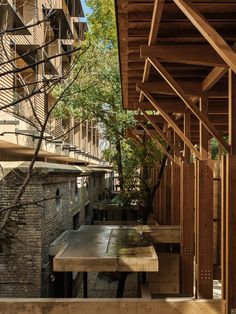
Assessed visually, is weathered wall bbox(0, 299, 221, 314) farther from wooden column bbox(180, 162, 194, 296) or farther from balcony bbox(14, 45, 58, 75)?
wooden column bbox(180, 162, 194, 296)

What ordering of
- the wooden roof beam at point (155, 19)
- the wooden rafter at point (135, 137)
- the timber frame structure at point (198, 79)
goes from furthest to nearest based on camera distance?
1. the wooden rafter at point (135, 137)
2. the timber frame structure at point (198, 79)
3. the wooden roof beam at point (155, 19)

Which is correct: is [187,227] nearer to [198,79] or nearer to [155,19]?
[198,79]

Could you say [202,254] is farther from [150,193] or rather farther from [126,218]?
[126,218]

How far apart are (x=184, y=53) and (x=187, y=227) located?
16.6 feet

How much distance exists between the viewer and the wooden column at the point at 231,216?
5.20m

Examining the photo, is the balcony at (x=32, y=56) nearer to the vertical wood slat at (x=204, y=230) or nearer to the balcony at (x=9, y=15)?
the balcony at (x=9, y=15)

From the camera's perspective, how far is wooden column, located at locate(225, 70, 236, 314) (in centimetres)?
520

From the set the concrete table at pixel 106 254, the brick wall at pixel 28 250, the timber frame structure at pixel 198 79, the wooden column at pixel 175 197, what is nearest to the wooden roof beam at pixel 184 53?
the timber frame structure at pixel 198 79

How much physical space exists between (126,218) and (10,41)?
1043 cm

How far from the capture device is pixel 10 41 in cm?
1569

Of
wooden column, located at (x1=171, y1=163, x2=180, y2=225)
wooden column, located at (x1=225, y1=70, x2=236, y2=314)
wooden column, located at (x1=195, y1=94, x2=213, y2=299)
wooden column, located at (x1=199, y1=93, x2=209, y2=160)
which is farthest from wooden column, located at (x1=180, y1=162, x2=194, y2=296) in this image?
wooden column, located at (x1=225, y1=70, x2=236, y2=314)

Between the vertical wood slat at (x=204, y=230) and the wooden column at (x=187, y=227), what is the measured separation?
2097 mm

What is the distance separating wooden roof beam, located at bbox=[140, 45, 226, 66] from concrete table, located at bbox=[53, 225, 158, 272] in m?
3.98

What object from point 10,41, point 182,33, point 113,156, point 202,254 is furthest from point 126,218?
point 182,33
